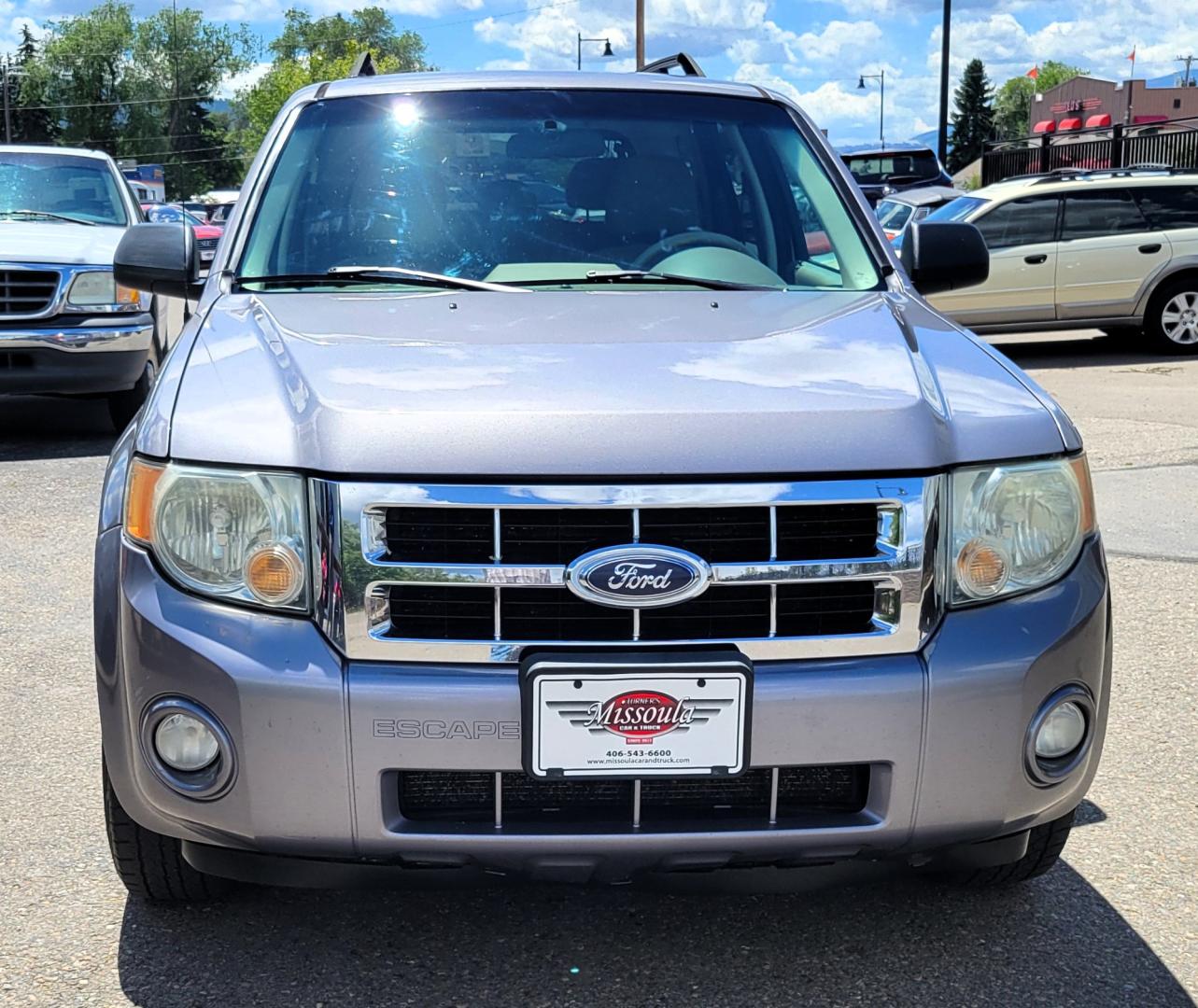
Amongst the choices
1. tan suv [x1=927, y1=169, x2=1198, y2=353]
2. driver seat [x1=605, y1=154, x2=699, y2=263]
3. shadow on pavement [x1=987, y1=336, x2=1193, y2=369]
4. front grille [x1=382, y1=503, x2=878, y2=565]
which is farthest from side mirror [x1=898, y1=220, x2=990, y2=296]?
tan suv [x1=927, y1=169, x2=1198, y2=353]

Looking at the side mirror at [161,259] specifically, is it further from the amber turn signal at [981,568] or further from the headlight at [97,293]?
the headlight at [97,293]

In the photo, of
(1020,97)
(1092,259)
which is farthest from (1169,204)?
(1020,97)

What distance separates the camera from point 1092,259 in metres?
13.2

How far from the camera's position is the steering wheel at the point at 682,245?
3.64 m

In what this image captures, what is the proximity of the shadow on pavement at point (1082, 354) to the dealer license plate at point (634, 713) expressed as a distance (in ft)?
36.0

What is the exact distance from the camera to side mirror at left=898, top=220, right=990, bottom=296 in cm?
382

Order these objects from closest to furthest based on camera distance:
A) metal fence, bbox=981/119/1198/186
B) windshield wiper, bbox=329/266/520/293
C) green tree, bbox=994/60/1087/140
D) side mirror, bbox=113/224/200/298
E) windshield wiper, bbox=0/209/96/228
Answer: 1. windshield wiper, bbox=329/266/520/293
2. side mirror, bbox=113/224/200/298
3. windshield wiper, bbox=0/209/96/228
4. metal fence, bbox=981/119/1198/186
5. green tree, bbox=994/60/1087/140

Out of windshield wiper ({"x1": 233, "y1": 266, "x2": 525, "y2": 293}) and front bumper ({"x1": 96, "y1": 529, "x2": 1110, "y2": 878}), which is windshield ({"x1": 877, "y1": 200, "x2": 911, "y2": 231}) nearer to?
windshield wiper ({"x1": 233, "y1": 266, "x2": 525, "y2": 293})

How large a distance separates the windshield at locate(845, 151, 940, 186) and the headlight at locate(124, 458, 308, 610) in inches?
931

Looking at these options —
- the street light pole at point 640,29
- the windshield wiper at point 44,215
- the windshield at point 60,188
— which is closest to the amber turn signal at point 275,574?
the windshield wiper at point 44,215

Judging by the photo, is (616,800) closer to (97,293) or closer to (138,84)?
(97,293)

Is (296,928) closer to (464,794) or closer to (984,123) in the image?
(464,794)

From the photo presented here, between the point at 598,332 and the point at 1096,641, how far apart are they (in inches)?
42.0

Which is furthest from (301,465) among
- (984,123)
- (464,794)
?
(984,123)
